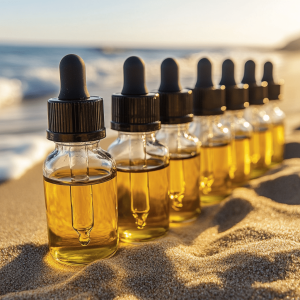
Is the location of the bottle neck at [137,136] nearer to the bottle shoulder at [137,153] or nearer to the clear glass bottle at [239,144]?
the bottle shoulder at [137,153]

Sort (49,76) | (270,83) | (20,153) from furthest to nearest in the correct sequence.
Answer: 1. (49,76)
2. (20,153)
3. (270,83)

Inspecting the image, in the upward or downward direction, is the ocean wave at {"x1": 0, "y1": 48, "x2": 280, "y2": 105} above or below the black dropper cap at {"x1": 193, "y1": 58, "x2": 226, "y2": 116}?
above

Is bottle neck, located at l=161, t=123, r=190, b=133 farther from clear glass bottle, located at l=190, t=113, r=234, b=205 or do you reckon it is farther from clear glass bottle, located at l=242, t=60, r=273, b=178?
clear glass bottle, located at l=242, t=60, r=273, b=178

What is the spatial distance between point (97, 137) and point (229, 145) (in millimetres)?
804

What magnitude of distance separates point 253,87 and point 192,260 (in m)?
1.15

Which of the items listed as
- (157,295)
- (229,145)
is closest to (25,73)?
(229,145)

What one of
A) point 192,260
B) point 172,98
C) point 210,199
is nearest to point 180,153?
point 172,98

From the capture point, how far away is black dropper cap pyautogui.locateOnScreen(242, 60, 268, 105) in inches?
77.8

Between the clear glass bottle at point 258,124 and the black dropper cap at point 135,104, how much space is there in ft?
3.06

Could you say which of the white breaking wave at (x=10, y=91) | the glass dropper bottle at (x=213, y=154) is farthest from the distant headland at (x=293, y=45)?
the glass dropper bottle at (x=213, y=154)

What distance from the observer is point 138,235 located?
51.6 inches

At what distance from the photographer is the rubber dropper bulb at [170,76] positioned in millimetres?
1359

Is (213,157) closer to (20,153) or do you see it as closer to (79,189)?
(79,189)

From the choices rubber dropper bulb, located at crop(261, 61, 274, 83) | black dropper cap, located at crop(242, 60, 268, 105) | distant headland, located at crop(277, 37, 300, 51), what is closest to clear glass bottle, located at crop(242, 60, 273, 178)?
black dropper cap, located at crop(242, 60, 268, 105)
